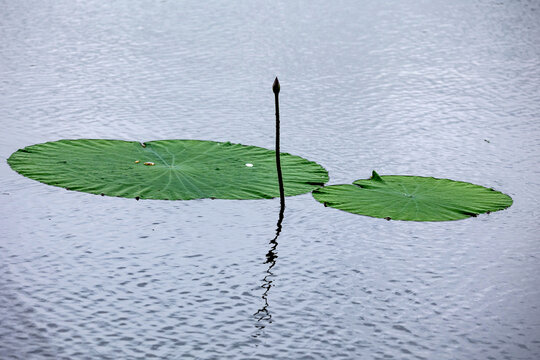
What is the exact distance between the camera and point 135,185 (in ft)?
13.2

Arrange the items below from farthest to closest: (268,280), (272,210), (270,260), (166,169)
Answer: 1. (166,169)
2. (272,210)
3. (270,260)
4. (268,280)

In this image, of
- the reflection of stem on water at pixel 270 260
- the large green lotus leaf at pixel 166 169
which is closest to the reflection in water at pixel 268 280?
the reflection of stem on water at pixel 270 260

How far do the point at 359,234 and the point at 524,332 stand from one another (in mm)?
975

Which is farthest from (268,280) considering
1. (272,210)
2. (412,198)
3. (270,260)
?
Result: (412,198)

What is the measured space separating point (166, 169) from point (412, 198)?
1.12 m

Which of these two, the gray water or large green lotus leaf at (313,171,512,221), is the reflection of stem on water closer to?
the gray water

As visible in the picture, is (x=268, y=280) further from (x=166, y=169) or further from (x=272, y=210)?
(x=166, y=169)

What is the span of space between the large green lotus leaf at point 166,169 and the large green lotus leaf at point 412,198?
184mm

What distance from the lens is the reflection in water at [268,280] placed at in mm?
3057

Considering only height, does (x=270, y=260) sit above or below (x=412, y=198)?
below

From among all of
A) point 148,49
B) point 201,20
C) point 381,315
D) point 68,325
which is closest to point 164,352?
point 68,325

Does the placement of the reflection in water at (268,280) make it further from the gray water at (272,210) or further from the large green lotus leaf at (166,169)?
the large green lotus leaf at (166,169)

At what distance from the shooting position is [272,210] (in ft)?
13.4

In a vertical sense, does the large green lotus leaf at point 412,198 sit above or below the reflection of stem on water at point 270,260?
above
